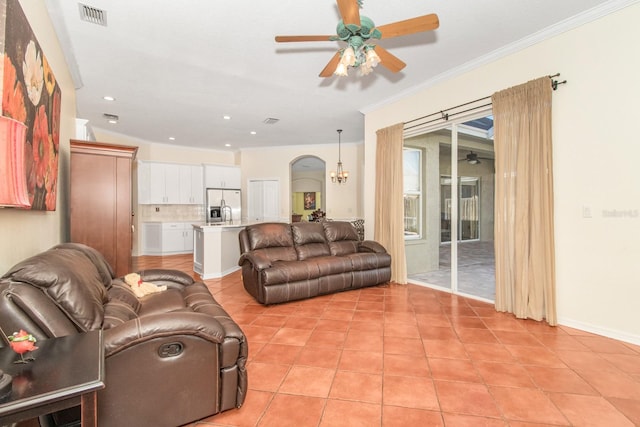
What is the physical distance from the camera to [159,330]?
146 cm

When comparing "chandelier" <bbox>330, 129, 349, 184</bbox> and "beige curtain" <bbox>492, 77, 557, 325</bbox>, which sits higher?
"chandelier" <bbox>330, 129, 349, 184</bbox>

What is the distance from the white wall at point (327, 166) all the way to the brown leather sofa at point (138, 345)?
6465mm

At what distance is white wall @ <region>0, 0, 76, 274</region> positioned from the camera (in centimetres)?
172

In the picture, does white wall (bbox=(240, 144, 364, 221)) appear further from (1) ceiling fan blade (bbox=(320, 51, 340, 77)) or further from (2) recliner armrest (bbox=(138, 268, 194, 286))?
(2) recliner armrest (bbox=(138, 268, 194, 286))

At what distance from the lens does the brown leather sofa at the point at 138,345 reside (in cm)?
128

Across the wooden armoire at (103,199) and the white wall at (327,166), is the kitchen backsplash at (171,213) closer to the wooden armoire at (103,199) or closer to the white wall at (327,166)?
the white wall at (327,166)

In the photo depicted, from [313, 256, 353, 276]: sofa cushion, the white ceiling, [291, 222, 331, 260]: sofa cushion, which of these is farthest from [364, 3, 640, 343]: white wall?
[291, 222, 331, 260]: sofa cushion

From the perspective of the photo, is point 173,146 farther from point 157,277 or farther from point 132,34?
point 157,277

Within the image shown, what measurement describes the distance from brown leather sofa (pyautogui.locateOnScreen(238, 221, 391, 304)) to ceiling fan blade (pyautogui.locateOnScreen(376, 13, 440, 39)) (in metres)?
2.71

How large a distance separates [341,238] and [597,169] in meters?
3.18

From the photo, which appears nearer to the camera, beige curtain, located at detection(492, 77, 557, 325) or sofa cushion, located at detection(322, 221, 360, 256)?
beige curtain, located at detection(492, 77, 557, 325)

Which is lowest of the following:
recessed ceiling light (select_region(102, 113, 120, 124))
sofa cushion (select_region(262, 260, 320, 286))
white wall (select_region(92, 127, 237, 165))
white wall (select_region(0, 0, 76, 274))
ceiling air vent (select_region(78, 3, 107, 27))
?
sofa cushion (select_region(262, 260, 320, 286))

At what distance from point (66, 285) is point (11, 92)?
1041 millimetres

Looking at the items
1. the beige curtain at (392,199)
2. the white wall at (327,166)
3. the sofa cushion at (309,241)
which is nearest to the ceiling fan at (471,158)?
the beige curtain at (392,199)
